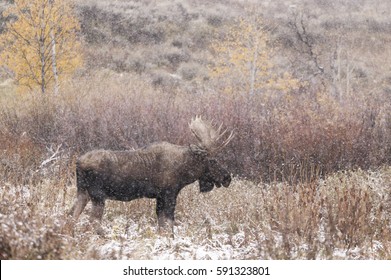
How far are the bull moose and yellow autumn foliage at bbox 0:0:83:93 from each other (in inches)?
364

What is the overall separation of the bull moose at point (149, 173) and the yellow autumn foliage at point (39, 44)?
9.24 meters

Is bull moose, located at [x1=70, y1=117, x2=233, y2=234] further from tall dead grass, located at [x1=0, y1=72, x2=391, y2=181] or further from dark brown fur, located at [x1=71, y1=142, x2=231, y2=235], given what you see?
tall dead grass, located at [x1=0, y1=72, x2=391, y2=181]

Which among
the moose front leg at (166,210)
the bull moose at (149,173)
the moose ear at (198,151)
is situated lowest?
the moose front leg at (166,210)

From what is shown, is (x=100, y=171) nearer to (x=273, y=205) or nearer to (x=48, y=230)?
(x=48, y=230)

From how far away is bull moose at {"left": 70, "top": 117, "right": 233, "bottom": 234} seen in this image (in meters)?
5.97

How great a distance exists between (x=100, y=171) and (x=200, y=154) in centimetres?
117

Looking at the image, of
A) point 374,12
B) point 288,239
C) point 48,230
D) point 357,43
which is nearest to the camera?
point 48,230

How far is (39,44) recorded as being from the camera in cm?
1483

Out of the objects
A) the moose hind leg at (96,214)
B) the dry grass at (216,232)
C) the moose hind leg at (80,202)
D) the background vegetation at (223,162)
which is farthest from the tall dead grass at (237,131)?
the moose hind leg at (96,214)

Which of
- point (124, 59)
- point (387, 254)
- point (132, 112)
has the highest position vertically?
point (387, 254)

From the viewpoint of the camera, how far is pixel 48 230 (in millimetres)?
4523

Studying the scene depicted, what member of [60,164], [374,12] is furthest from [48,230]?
[374,12]

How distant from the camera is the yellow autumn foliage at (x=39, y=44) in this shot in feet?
49.4

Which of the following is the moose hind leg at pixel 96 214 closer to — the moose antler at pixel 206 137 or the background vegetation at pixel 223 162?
the background vegetation at pixel 223 162
